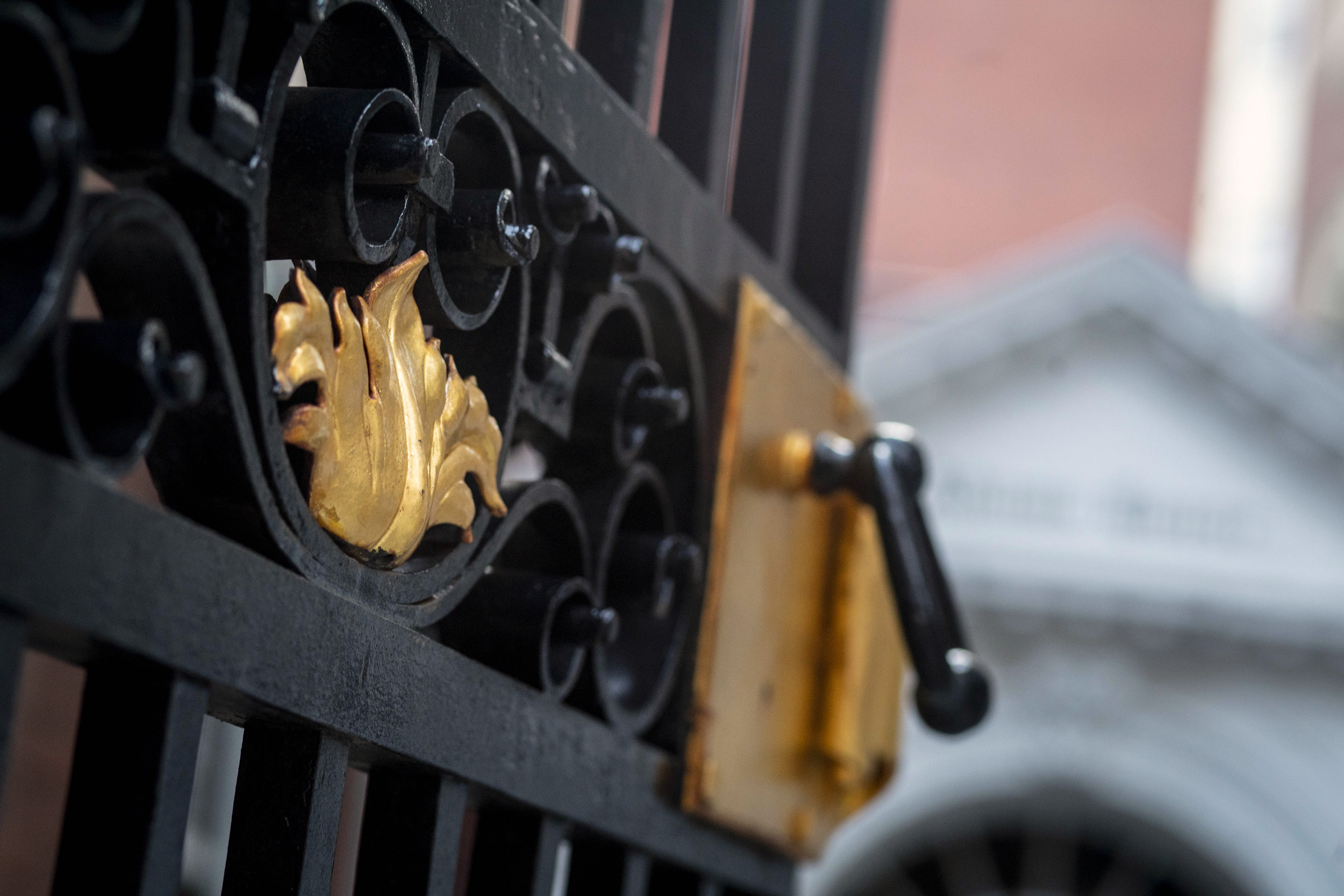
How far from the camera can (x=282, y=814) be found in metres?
0.50

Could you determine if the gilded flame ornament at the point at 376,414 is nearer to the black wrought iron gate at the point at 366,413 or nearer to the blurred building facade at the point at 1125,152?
Answer: the black wrought iron gate at the point at 366,413

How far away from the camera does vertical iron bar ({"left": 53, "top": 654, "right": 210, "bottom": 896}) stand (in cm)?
41

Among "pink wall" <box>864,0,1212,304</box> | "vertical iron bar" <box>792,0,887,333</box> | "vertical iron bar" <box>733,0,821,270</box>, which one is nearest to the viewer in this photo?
"vertical iron bar" <box>733,0,821,270</box>

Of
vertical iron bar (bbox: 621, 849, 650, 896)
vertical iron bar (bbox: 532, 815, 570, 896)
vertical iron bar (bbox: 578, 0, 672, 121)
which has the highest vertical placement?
vertical iron bar (bbox: 578, 0, 672, 121)

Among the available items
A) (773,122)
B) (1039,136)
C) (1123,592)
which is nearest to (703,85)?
(773,122)

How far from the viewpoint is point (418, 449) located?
0.52 metres

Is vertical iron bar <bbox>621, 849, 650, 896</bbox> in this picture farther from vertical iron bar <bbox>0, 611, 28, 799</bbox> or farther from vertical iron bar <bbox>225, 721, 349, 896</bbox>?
vertical iron bar <bbox>0, 611, 28, 799</bbox>

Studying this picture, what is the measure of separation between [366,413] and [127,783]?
14cm

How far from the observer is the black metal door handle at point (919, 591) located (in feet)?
2.81

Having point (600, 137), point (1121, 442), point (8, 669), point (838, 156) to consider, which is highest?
point (1121, 442)

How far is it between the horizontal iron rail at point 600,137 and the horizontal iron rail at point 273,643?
20 centimetres

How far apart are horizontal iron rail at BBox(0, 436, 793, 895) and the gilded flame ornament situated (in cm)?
3

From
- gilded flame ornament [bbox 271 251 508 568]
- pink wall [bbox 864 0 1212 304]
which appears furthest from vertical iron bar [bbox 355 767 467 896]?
pink wall [bbox 864 0 1212 304]

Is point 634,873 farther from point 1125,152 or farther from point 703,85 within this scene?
point 1125,152
